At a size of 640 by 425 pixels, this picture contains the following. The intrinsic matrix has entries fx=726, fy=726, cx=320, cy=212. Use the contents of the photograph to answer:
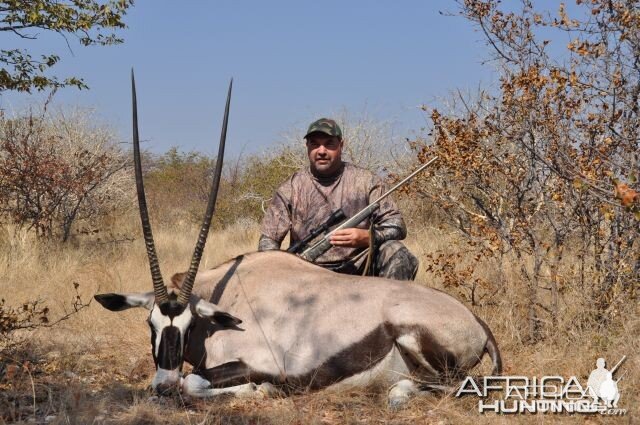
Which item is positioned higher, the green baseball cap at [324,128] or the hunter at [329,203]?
the green baseball cap at [324,128]

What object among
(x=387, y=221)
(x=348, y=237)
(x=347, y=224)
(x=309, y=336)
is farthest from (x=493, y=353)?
(x=387, y=221)

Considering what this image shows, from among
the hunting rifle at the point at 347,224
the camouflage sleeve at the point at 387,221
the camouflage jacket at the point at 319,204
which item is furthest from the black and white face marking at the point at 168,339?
the camouflage sleeve at the point at 387,221

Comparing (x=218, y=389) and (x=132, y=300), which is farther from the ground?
(x=132, y=300)

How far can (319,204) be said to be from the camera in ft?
17.8

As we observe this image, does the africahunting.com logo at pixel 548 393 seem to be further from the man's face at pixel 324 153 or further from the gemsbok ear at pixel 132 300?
the man's face at pixel 324 153

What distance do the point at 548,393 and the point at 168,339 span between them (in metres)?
2.00

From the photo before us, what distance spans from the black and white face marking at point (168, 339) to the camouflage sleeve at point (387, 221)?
1808mm

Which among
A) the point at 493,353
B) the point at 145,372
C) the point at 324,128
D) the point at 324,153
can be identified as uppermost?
the point at 324,128

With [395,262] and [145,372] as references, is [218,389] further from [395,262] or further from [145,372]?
[395,262]

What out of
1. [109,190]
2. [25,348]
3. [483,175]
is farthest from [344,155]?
[25,348]

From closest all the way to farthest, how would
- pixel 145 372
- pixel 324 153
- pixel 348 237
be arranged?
1. pixel 145 372
2. pixel 348 237
3. pixel 324 153

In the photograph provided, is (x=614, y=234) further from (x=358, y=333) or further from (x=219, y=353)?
(x=219, y=353)

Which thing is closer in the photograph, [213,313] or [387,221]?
[213,313]

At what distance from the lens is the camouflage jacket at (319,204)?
17.5 feet
